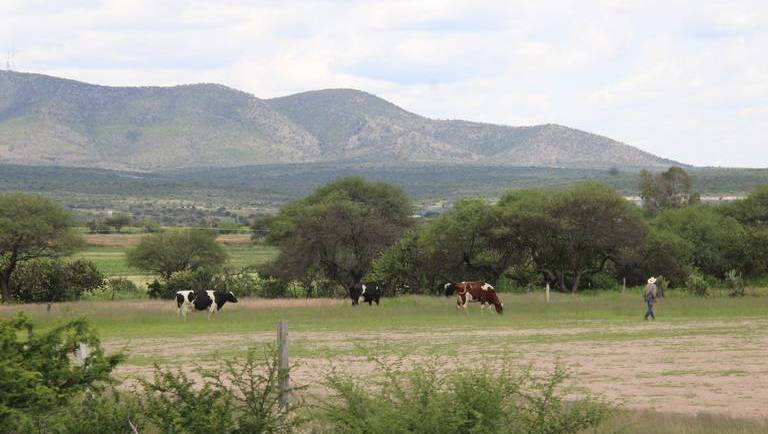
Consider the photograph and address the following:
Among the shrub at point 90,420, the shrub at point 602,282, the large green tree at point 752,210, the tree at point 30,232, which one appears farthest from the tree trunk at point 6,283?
the shrub at point 90,420

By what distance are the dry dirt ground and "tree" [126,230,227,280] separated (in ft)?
137

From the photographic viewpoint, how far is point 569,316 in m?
47.6

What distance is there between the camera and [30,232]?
7169cm

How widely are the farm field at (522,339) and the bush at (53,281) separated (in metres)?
14.3

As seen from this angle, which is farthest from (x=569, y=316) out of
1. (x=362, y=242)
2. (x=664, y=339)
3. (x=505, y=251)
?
(x=362, y=242)

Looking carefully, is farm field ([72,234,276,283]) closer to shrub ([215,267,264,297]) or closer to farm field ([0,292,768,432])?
shrub ([215,267,264,297])

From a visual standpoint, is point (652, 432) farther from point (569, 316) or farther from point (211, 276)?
point (211, 276)

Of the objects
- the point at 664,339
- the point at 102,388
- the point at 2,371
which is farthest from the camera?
the point at 664,339

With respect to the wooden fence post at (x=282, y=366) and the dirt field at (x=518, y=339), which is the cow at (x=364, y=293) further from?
the wooden fence post at (x=282, y=366)

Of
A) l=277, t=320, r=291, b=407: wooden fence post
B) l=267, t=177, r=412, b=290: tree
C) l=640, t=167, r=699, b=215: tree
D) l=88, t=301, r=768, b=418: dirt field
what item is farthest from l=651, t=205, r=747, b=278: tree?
l=277, t=320, r=291, b=407: wooden fence post

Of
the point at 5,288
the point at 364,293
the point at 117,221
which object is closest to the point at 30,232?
the point at 5,288

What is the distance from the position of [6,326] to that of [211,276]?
54443mm

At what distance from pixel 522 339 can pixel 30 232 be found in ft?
142

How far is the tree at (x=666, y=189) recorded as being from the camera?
138875 millimetres
